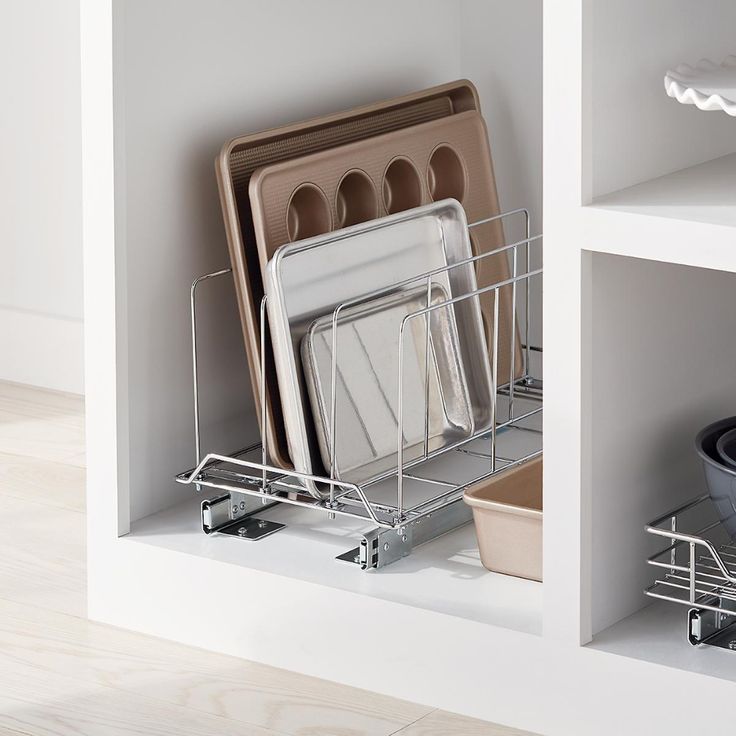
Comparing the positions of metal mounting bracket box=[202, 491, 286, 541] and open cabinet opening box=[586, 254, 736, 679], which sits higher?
open cabinet opening box=[586, 254, 736, 679]

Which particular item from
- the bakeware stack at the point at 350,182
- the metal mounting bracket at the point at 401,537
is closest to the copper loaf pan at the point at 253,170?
the bakeware stack at the point at 350,182

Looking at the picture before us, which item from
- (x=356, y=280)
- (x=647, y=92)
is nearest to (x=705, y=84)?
(x=647, y=92)

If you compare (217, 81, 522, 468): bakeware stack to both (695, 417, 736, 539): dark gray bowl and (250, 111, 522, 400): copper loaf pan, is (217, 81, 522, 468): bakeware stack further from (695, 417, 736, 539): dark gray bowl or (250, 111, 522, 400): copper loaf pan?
(695, 417, 736, 539): dark gray bowl

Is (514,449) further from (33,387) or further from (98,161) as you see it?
(33,387)

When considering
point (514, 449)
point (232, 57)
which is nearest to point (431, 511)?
point (514, 449)

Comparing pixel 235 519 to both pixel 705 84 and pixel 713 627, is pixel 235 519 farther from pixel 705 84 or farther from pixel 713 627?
pixel 705 84

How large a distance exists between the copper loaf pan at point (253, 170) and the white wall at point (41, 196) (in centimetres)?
69

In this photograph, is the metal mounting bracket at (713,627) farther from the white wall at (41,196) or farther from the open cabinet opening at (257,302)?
the white wall at (41,196)

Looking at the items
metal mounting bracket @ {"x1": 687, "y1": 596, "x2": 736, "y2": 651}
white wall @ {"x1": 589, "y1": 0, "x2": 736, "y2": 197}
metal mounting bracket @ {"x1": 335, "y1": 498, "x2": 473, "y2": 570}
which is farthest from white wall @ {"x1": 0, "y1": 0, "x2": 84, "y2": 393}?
metal mounting bracket @ {"x1": 687, "y1": 596, "x2": 736, "y2": 651}

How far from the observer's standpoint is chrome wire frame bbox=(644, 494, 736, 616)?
105 cm

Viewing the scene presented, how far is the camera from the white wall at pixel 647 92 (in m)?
0.99

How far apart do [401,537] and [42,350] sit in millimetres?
998

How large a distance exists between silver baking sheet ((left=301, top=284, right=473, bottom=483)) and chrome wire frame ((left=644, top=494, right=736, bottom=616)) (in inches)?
9.3

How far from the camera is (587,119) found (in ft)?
3.19
